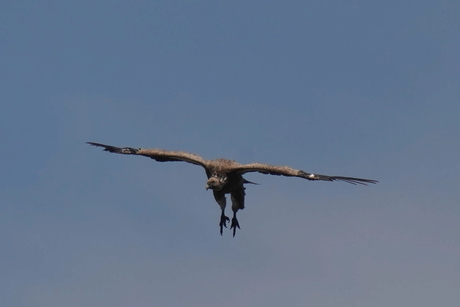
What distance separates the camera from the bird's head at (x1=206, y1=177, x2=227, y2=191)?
39.8 meters

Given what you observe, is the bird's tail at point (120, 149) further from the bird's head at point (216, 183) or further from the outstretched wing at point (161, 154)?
the bird's head at point (216, 183)

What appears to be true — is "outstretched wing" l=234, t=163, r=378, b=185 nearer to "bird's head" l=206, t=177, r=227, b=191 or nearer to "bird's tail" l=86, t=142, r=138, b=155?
"bird's head" l=206, t=177, r=227, b=191

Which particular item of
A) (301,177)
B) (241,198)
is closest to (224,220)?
(241,198)

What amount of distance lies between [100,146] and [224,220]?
20.4ft

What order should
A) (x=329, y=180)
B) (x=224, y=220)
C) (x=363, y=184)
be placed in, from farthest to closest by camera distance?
(x=224, y=220)
(x=329, y=180)
(x=363, y=184)

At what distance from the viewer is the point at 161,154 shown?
42250mm

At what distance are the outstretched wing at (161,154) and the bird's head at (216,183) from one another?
1.12 m

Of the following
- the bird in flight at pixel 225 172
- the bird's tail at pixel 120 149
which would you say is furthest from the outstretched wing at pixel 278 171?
the bird's tail at pixel 120 149

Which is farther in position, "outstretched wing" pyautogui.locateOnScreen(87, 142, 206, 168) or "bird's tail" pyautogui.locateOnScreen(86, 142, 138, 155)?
"bird's tail" pyautogui.locateOnScreen(86, 142, 138, 155)

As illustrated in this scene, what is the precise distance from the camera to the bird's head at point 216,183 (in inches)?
1566

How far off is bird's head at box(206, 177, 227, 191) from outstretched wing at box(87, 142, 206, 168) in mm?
1121

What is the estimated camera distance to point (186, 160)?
4188 centimetres

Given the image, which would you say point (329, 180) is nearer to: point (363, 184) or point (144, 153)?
point (363, 184)

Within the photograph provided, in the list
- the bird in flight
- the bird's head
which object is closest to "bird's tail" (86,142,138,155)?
the bird in flight
